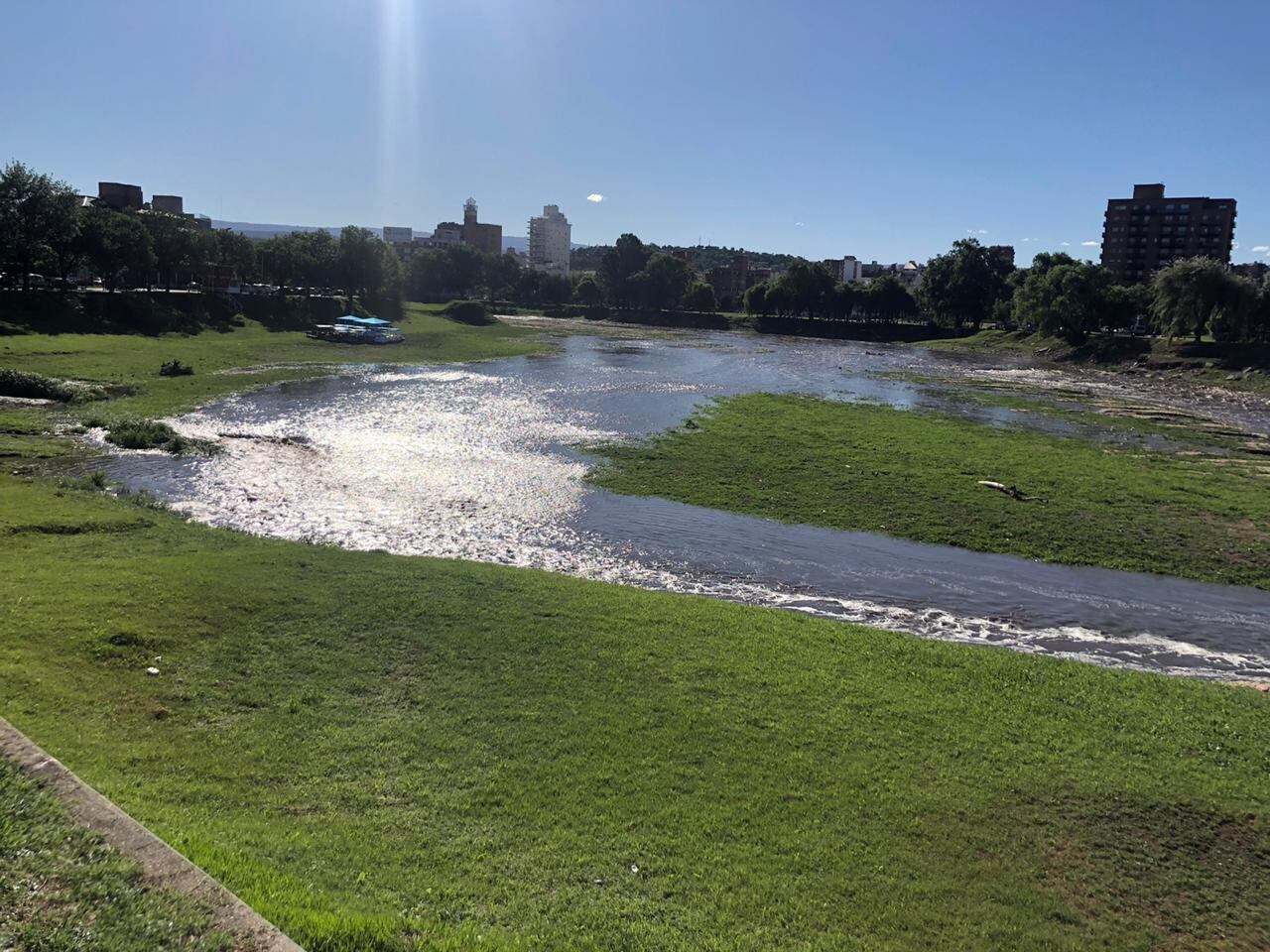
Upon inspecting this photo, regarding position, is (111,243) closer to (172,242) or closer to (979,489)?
(172,242)

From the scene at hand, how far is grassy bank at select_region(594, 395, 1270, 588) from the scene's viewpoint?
24.3 metres

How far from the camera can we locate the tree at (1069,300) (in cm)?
9894

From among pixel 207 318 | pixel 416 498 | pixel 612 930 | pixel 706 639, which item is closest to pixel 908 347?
pixel 207 318

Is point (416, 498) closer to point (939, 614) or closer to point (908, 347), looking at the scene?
point (939, 614)

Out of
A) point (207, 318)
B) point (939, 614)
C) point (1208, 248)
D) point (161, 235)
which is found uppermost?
point (1208, 248)

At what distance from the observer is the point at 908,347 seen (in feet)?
405

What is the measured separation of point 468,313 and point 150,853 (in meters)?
120

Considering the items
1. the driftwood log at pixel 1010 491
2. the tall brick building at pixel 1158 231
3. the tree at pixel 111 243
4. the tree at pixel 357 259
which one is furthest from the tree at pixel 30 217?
the tall brick building at pixel 1158 231

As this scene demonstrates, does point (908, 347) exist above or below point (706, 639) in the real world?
above

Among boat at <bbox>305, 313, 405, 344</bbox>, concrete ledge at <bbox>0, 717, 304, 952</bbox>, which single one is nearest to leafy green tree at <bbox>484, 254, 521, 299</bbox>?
boat at <bbox>305, 313, 405, 344</bbox>

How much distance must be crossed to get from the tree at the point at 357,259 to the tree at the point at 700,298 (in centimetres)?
6679

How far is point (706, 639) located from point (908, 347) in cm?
11680

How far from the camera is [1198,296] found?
81688 millimetres

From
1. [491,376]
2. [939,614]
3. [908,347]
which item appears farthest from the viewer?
[908,347]
